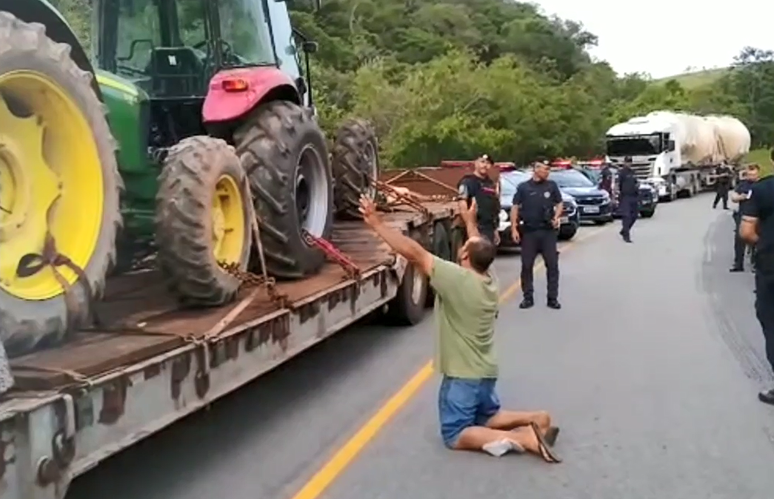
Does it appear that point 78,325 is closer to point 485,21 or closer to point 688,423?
point 688,423

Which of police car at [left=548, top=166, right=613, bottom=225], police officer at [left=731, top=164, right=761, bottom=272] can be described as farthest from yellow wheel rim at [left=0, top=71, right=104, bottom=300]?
police car at [left=548, top=166, right=613, bottom=225]

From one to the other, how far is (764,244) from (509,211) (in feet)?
37.7

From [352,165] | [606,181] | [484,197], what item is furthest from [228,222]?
[606,181]

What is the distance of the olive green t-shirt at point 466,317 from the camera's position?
6586 millimetres

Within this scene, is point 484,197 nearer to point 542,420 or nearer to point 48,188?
point 542,420

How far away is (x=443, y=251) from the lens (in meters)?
13.5

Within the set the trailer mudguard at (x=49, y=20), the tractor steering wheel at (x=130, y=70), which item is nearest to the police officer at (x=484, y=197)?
the tractor steering wheel at (x=130, y=70)

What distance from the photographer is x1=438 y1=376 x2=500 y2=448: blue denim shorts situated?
21.9 feet

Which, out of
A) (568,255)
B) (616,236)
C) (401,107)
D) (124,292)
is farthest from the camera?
(401,107)

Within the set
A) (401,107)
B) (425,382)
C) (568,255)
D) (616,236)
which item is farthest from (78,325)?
(401,107)

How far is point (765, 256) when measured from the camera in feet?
26.2

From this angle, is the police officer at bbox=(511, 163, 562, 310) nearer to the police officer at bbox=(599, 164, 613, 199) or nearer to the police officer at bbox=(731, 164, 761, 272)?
the police officer at bbox=(731, 164, 761, 272)

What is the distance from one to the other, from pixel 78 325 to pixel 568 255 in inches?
622

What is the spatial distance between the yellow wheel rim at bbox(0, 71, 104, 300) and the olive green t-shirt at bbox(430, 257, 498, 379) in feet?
7.37
